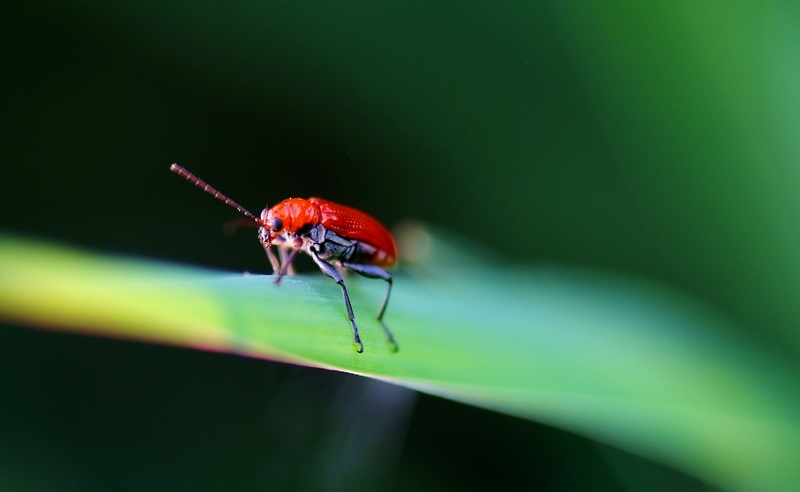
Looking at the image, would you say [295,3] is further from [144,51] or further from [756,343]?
[756,343]

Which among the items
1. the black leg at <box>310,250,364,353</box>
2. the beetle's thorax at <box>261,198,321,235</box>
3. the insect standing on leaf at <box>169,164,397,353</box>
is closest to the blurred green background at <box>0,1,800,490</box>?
the black leg at <box>310,250,364,353</box>

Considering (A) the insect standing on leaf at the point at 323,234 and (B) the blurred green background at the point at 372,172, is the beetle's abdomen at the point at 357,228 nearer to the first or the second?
(A) the insect standing on leaf at the point at 323,234

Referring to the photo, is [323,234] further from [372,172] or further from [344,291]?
[372,172]

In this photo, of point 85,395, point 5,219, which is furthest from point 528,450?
point 5,219

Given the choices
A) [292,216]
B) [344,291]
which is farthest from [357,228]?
[344,291]

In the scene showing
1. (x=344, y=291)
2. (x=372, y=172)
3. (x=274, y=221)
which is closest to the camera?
(x=344, y=291)
